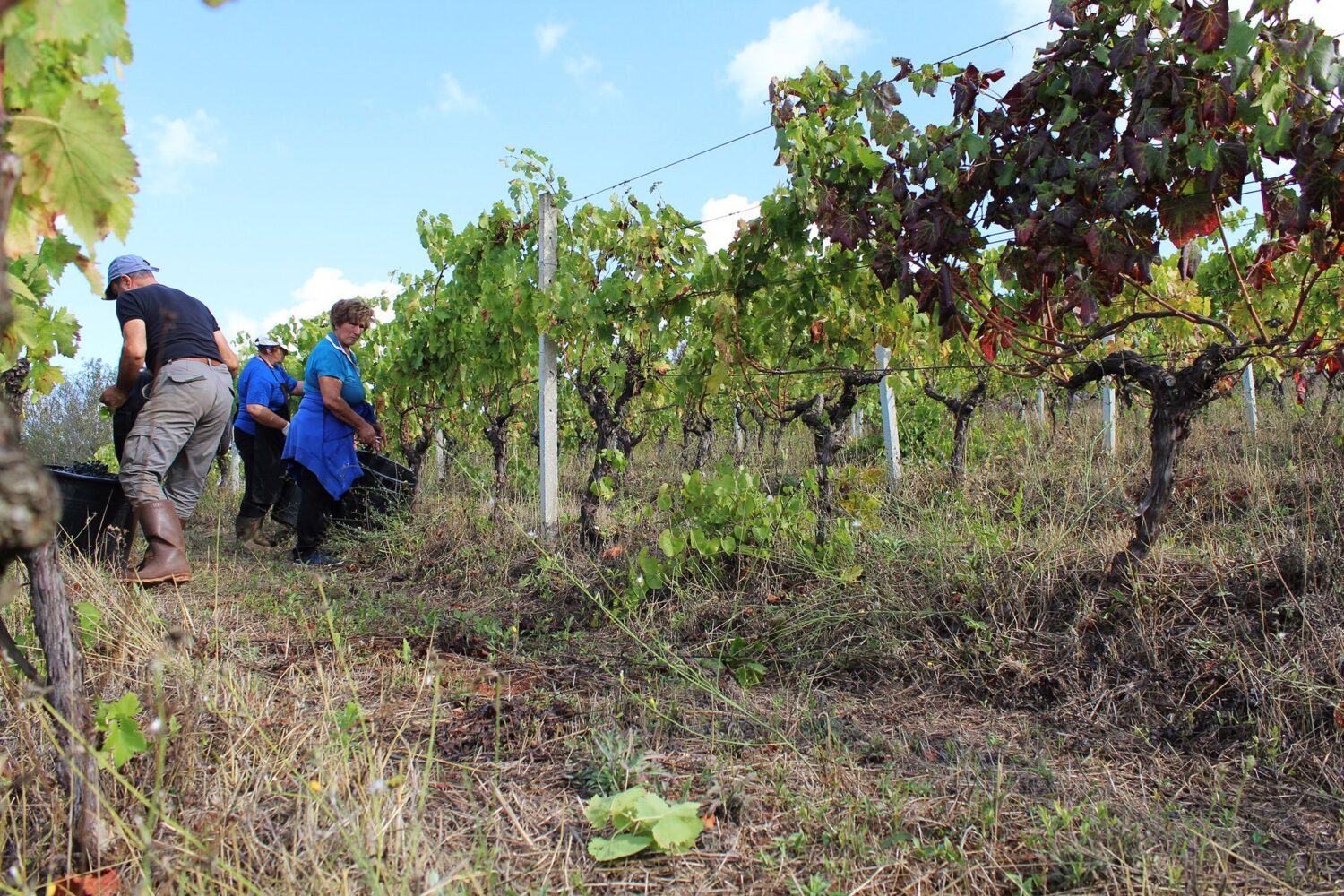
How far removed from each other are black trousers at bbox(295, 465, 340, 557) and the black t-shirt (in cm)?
129

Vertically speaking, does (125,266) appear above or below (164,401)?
above

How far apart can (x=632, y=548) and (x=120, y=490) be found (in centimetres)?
253

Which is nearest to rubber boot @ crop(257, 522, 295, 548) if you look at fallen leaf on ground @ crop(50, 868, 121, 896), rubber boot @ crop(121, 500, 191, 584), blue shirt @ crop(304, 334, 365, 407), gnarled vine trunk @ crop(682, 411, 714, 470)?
blue shirt @ crop(304, 334, 365, 407)

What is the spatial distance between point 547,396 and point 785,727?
122 inches

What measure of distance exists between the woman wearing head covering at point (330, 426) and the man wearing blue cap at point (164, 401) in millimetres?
848

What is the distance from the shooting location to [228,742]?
2.05 metres

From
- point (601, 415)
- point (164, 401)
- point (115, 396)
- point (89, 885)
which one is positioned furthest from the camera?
point (601, 415)

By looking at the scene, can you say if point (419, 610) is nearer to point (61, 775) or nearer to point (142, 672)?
point (142, 672)

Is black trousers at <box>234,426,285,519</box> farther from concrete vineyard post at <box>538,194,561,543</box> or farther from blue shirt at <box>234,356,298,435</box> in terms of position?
concrete vineyard post at <box>538,194,561,543</box>

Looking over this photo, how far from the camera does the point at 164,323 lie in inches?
149

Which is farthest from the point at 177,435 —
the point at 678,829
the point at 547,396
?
the point at 678,829

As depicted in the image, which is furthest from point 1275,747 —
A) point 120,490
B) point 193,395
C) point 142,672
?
point 120,490

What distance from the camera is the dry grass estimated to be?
1698mm

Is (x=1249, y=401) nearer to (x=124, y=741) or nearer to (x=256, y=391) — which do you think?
(x=256, y=391)
